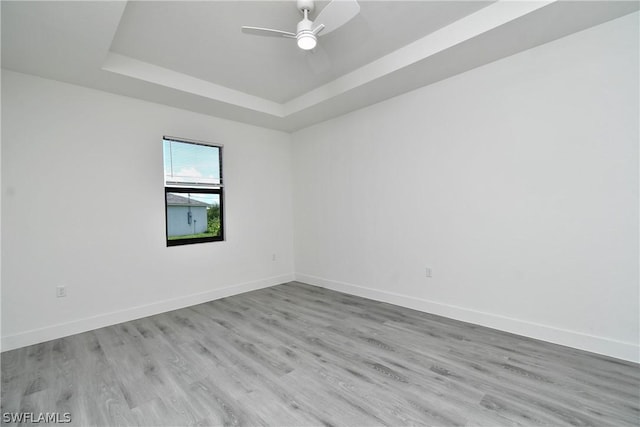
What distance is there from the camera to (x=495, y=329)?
9.55 feet

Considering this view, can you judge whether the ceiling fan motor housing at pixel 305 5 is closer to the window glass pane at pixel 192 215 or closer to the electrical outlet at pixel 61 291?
the window glass pane at pixel 192 215

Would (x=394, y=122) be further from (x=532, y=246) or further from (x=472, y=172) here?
(x=532, y=246)

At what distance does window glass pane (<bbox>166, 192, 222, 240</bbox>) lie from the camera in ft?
12.9

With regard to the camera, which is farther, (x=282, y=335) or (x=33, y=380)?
(x=282, y=335)

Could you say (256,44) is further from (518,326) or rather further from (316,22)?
(518,326)

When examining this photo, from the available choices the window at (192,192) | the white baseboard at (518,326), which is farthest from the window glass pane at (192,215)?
the white baseboard at (518,326)

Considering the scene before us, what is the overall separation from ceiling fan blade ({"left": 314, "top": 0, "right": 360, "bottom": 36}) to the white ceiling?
1.02 feet

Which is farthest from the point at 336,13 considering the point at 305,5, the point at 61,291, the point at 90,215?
the point at 61,291

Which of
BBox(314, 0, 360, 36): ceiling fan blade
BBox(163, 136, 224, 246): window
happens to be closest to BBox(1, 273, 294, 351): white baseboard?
BBox(163, 136, 224, 246): window

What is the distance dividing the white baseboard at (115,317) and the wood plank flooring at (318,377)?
0.10 metres

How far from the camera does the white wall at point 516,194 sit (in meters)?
2.33

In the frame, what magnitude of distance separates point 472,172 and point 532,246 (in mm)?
899

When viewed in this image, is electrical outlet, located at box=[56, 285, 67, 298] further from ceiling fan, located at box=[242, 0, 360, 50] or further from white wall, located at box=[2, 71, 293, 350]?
ceiling fan, located at box=[242, 0, 360, 50]

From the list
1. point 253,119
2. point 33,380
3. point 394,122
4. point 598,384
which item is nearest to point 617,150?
point 598,384
